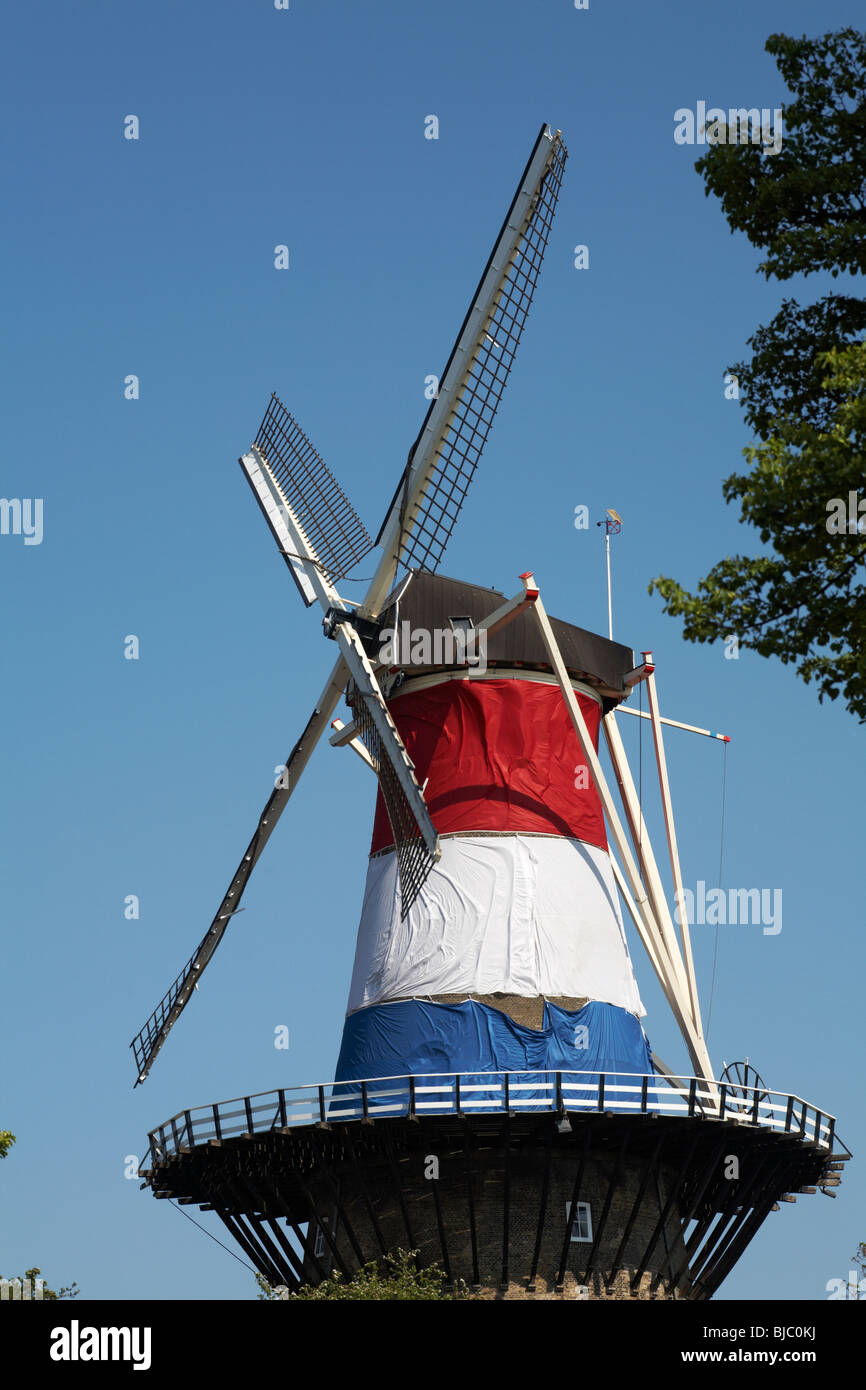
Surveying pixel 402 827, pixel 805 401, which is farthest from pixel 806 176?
pixel 402 827

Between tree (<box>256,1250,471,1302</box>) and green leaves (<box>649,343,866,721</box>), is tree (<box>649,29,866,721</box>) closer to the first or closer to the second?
green leaves (<box>649,343,866,721</box>)

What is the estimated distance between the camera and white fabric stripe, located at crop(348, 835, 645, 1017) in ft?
97.1

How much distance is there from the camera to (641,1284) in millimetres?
27984

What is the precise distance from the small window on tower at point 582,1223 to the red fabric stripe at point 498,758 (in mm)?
6609

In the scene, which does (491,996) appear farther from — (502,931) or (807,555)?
(807,555)

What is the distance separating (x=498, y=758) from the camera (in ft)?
102

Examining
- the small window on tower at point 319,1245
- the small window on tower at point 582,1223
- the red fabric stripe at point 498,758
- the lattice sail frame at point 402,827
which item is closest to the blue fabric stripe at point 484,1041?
the lattice sail frame at point 402,827

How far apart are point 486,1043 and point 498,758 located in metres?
5.28

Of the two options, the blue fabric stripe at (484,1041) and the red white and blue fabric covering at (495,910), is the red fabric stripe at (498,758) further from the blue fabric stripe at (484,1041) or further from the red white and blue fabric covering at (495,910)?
the blue fabric stripe at (484,1041)

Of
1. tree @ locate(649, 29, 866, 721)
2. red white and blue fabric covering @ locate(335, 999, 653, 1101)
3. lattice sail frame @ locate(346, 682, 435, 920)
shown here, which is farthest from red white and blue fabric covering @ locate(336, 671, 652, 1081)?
tree @ locate(649, 29, 866, 721)

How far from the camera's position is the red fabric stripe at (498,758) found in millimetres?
30906

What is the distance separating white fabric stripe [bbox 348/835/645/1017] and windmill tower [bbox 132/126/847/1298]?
4 cm

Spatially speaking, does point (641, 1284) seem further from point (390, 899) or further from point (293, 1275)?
point (390, 899)
